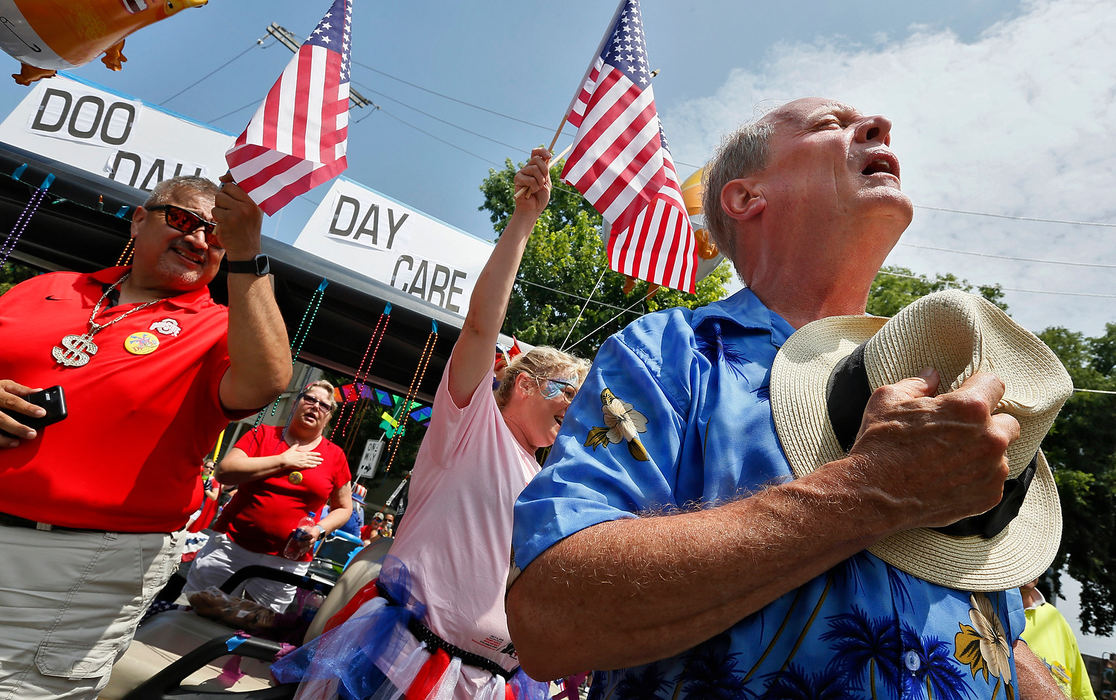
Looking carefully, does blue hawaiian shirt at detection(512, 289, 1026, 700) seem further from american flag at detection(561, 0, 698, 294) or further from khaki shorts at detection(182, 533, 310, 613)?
khaki shorts at detection(182, 533, 310, 613)

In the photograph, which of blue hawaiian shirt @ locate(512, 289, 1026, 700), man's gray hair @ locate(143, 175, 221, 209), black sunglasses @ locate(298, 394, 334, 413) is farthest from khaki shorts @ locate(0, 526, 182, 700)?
black sunglasses @ locate(298, 394, 334, 413)

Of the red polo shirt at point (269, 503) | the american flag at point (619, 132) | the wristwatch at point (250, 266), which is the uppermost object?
the american flag at point (619, 132)

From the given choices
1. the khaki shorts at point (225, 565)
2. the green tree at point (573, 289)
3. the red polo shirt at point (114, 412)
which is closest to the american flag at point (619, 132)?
the red polo shirt at point (114, 412)

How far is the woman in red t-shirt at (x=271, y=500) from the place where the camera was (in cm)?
423

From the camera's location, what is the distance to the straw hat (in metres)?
0.90

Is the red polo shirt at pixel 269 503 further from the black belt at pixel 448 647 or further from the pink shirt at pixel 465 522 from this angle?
the black belt at pixel 448 647

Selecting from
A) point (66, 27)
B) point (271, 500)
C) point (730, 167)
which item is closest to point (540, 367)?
point (730, 167)

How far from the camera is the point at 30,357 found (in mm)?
2045

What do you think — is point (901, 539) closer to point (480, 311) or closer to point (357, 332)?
point (480, 311)

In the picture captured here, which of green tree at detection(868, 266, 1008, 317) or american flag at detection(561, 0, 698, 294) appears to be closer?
american flag at detection(561, 0, 698, 294)

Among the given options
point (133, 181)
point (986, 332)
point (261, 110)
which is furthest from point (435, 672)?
point (133, 181)

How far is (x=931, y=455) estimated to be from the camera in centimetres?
79

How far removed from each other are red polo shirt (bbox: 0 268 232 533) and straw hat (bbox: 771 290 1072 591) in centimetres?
191

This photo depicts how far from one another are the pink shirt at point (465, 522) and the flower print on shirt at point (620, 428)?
3.92 feet
